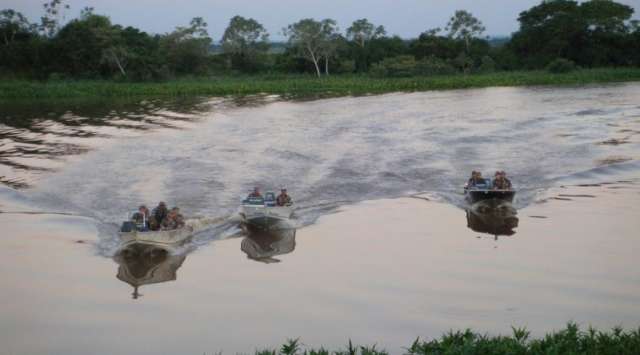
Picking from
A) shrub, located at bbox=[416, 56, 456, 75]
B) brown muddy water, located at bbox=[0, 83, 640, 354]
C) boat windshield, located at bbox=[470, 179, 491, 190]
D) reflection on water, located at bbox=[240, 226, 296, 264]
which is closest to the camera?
brown muddy water, located at bbox=[0, 83, 640, 354]

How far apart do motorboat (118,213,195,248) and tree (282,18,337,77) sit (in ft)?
178

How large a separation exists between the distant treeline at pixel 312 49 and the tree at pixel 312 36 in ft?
0.32

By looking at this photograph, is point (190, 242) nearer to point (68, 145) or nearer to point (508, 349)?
point (508, 349)

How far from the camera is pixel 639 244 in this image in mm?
19312

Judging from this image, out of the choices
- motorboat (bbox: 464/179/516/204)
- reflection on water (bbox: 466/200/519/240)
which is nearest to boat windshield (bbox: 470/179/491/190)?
motorboat (bbox: 464/179/516/204)

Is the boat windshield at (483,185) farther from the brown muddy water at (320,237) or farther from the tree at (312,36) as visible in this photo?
the tree at (312,36)

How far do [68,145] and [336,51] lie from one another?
44.5 metres

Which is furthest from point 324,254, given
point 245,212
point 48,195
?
point 48,195

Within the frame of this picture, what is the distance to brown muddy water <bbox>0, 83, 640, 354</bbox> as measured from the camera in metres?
14.5

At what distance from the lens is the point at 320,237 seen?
68.2 ft

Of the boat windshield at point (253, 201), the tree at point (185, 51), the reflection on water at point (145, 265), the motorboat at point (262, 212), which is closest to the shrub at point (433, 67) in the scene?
the tree at point (185, 51)

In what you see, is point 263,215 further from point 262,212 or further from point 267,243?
point 267,243

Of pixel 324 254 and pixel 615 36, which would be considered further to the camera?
pixel 615 36

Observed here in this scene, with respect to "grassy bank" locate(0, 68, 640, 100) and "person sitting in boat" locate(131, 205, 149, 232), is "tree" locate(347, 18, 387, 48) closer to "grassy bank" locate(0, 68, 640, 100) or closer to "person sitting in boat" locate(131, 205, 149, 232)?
"grassy bank" locate(0, 68, 640, 100)
